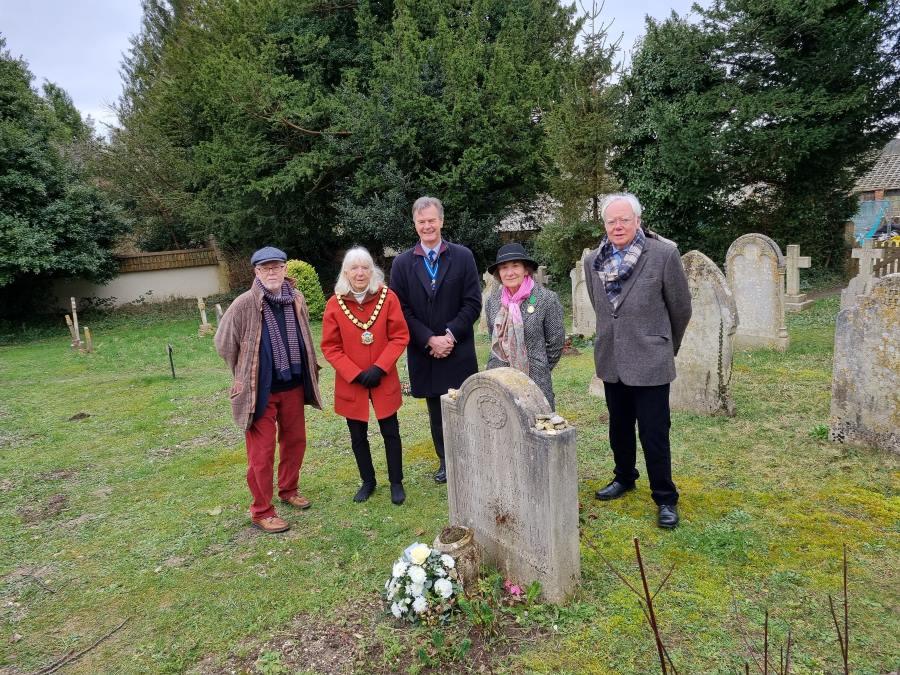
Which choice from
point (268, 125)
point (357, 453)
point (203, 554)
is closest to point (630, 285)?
point (357, 453)

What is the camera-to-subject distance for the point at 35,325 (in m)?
18.7

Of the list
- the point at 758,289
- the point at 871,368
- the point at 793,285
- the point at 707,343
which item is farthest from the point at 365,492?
the point at 793,285

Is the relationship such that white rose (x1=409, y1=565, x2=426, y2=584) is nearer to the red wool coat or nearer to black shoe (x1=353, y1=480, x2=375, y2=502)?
the red wool coat

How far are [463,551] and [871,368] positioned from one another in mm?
3539

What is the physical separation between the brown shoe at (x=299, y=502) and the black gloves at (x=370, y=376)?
1173 mm

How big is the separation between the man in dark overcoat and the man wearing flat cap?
32.4 inches

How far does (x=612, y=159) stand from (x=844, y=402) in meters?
12.7

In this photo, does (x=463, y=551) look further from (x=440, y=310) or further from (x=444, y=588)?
(x=440, y=310)

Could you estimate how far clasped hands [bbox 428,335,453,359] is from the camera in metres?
4.41

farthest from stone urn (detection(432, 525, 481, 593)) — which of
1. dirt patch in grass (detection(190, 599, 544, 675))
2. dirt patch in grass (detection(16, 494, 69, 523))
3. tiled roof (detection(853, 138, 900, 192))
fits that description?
tiled roof (detection(853, 138, 900, 192))

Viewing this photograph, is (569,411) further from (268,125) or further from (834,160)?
(268,125)

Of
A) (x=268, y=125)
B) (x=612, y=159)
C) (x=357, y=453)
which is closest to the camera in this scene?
(x=357, y=453)

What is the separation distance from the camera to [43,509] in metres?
5.11

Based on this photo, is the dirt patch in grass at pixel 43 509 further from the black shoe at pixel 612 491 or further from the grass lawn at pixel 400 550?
the black shoe at pixel 612 491
